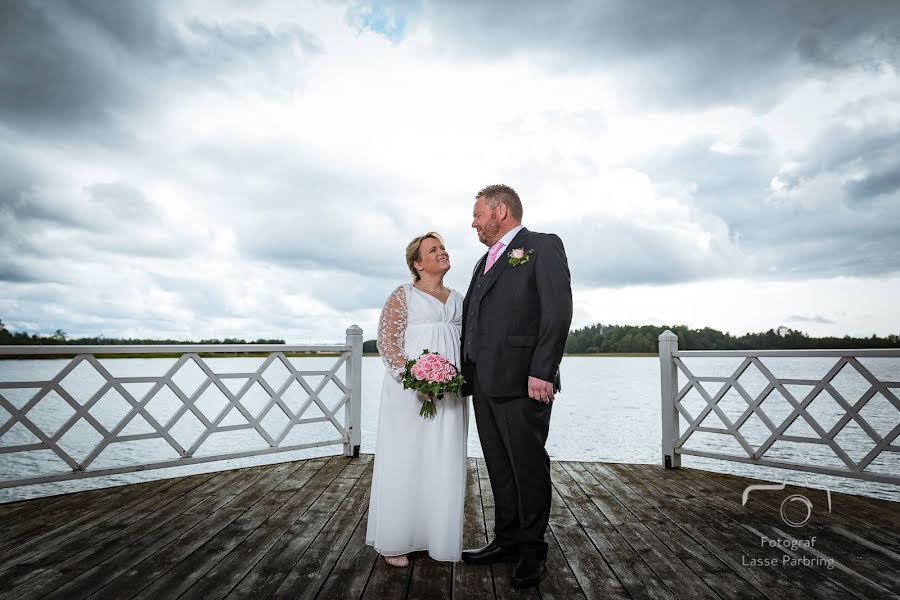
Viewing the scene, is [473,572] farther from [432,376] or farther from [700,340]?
[700,340]

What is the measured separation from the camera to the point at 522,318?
6.89ft

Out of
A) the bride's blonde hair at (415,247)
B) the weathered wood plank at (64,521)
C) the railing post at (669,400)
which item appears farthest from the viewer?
the railing post at (669,400)

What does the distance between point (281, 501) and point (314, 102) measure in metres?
6.82

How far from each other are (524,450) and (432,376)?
0.50 metres

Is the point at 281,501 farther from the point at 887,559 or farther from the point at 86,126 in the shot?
the point at 86,126

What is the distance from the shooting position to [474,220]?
7.58 feet

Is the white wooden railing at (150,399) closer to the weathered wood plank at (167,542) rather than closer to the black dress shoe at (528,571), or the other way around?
the weathered wood plank at (167,542)

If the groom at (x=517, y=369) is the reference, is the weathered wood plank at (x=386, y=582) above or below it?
below

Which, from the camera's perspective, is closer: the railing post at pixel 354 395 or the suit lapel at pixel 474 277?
the suit lapel at pixel 474 277

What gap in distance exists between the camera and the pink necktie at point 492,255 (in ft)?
7.42

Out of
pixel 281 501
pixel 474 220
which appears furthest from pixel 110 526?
pixel 474 220

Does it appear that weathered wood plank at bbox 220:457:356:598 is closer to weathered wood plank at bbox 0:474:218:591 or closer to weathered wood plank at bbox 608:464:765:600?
weathered wood plank at bbox 0:474:218:591

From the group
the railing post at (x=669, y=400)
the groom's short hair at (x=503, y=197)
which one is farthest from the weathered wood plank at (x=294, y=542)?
the railing post at (x=669, y=400)

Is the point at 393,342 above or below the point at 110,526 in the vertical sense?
above
